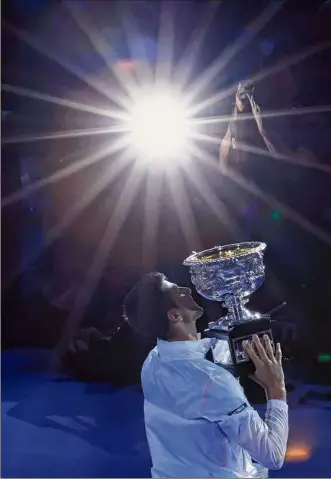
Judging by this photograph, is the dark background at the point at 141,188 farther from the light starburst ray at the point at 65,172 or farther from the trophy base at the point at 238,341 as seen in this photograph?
the trophy base at the point at 238,341

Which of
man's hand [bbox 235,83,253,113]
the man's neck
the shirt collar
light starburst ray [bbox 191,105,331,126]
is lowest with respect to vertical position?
the shirt collar

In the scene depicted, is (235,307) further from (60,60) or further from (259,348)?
(60,60)

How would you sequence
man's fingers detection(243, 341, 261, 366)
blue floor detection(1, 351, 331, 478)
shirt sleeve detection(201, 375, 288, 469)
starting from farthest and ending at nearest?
blue floor detection(1, 351, 331, 478), man's fingers detection(243, 341, 261, 366), shirt sleeve detection(201, 375, 288, 469)

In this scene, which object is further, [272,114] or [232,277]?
[272,114]

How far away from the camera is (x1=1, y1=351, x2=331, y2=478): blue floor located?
5.85 ft

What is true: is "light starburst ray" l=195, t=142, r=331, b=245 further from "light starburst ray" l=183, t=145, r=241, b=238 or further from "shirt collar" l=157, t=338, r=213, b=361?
"shirt collar" l=157, t=338, r=213, b=361

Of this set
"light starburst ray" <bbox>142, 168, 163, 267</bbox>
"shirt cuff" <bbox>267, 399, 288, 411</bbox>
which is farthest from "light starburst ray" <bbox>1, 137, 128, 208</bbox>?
"shirt cuff" <bbox>267, 399, 288, 411</bbox>

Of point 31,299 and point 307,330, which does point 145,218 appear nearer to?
point 31,299

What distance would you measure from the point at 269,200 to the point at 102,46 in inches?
31.3

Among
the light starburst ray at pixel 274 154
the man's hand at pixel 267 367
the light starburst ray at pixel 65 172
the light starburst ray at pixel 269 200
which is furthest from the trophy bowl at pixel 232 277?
the light starburst ray at pixel 65 172

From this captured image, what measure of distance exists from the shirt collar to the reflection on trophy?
90 mm

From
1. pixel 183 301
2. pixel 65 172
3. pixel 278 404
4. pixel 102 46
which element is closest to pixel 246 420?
pixel 278 404

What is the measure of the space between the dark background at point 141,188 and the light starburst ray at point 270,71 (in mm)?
15

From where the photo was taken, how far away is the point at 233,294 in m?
1.52
